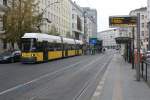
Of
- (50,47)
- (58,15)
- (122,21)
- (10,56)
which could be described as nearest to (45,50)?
(50,47)

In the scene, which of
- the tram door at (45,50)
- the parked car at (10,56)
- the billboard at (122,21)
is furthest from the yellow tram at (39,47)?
the billboard at (122,21)

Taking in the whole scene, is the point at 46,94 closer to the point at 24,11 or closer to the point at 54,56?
the point at 54,56

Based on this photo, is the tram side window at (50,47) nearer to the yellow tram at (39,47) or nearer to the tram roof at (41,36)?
the yellow tram at (39,47)

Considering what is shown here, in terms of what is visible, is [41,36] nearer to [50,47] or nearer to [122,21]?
[50,47]

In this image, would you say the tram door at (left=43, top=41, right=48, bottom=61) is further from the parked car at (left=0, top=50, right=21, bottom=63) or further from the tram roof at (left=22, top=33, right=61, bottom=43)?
the parked car at (left=0, top=50, right=21, bottom=63)

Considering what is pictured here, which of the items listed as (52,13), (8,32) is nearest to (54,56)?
(8,32)

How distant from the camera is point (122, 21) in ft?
69.3

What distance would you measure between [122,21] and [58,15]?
76.4 metres

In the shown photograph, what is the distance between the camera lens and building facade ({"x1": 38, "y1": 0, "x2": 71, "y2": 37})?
82500mm

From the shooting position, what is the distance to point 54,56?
47.7 meters

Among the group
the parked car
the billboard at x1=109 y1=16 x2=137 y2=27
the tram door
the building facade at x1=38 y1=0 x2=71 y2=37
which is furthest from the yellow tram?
the building facade at x1=38 y1=0 x2=71 y2=37

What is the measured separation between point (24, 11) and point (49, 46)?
29.8 feet

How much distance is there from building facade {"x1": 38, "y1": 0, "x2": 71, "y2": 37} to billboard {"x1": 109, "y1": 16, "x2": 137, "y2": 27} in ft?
190

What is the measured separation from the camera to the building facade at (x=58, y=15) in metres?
82.5
